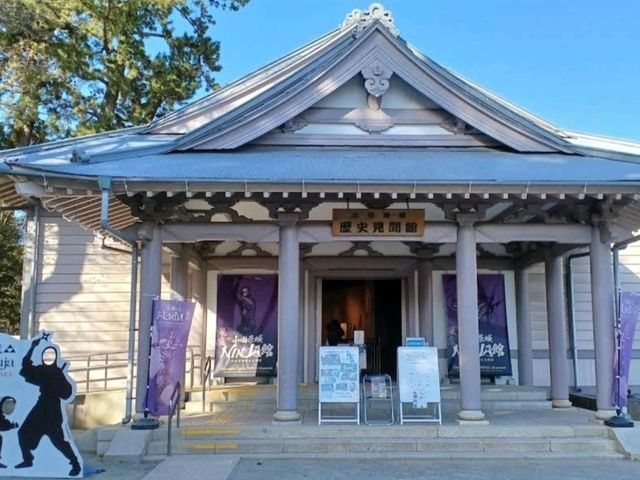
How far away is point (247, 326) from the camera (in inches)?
441

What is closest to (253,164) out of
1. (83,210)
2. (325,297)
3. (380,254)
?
(83,210)

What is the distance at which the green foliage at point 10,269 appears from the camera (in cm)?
1942

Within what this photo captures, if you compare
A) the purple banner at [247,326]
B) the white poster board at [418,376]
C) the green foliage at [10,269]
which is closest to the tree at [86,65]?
the green foliage at [10,269]

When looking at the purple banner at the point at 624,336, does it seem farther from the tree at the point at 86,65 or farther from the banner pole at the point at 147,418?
the tree at the point at 86,65

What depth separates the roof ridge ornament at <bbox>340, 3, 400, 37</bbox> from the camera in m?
9.96

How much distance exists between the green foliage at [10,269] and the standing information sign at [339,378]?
600 inches

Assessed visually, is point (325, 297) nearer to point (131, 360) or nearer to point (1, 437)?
point (131, 360)

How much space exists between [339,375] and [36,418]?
3707mm

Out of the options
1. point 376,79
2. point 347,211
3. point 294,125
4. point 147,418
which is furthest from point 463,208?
point 147,418

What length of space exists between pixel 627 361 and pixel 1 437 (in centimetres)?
776

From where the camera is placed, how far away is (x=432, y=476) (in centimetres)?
611

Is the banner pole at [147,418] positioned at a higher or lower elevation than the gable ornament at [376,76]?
lower

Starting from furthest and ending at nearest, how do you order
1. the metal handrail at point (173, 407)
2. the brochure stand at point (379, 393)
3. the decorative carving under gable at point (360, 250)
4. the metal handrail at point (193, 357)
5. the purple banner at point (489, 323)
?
Result: 1. the purple banner at point (489, 323)
2. the decorative carving under gable at point (360, 250)
3. the metal handrail at point (193, 357)
4. the brochure stand at point (379, 393)
5. the metal handrail at point (173, 407)

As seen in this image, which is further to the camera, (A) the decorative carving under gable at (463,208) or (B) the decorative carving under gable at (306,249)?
(B) the decorative carving under gable at (306,249)
